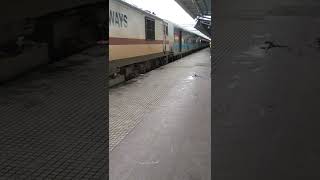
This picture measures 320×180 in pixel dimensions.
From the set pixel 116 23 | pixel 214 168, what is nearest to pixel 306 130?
pixel 214 168

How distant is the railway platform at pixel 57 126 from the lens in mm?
1014

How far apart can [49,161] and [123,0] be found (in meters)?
3.51

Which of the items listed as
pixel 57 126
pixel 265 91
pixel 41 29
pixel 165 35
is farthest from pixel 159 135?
pixel 165 35

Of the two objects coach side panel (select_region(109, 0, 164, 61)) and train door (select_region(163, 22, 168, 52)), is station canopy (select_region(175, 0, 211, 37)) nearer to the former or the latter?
train door (select_region(163, 22, 168, 52))

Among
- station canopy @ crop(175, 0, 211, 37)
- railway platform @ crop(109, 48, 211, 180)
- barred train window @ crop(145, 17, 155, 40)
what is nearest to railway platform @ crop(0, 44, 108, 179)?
railway platform @ crop(109, 48, 211, 180)

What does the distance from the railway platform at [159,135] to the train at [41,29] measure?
2.43 ft

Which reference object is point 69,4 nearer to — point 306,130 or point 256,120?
point 256,120

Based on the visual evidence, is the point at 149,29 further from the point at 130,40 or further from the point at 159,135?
the point at 159,135

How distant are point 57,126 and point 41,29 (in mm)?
304

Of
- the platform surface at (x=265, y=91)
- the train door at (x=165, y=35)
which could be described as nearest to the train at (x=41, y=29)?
the platform surface at (x=265, y=91)

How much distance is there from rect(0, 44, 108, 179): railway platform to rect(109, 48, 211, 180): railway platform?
475 mm

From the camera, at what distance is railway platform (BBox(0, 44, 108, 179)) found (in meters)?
1.01

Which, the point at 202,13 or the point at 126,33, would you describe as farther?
the point at 202,13

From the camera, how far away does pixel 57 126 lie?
107 centimetres
